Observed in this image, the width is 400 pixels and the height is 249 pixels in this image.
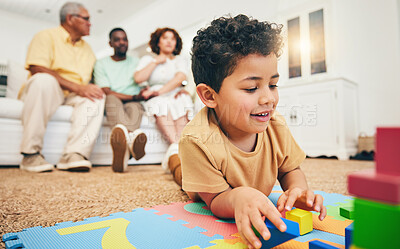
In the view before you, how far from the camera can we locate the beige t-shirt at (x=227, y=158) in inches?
20.8

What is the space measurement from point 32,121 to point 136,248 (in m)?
1.21

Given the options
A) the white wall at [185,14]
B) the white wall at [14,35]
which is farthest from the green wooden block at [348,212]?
the white wall at [14,35]

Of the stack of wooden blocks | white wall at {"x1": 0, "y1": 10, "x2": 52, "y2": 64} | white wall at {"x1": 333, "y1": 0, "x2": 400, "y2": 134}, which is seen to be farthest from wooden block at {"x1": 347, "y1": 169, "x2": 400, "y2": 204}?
white wall at {"x1": 0, "y1": 10, "x2": 52, "y2": 64}

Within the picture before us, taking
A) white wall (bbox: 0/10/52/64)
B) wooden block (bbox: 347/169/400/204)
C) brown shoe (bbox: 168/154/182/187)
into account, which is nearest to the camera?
wooden block (bbox: 347/169/400/204)

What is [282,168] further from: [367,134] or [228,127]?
[367,134]

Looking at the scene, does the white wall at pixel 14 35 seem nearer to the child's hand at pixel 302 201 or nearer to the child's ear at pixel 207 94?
the child's ear at pixel 207 94

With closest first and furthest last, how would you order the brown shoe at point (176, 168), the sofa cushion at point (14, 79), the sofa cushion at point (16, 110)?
1. the brown shoe at point (176, 168)
2. the sofa cushion at point (16, 110)
3. the sofa cushion at point (14, 79)

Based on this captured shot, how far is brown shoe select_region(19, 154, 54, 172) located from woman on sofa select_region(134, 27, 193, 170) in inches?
23.4

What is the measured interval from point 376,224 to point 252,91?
0.36 metres

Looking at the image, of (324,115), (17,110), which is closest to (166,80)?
(17,110)

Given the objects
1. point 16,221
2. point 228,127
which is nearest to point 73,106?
point 16,221

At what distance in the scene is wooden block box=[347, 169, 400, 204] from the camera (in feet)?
0.52

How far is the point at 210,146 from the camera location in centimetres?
54

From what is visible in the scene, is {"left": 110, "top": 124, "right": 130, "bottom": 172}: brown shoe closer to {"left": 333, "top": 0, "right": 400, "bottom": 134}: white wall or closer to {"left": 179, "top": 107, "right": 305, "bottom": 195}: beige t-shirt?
{"left": 179, "top": 107, "right": 305, "bottom": 195}: beige t-shirt
